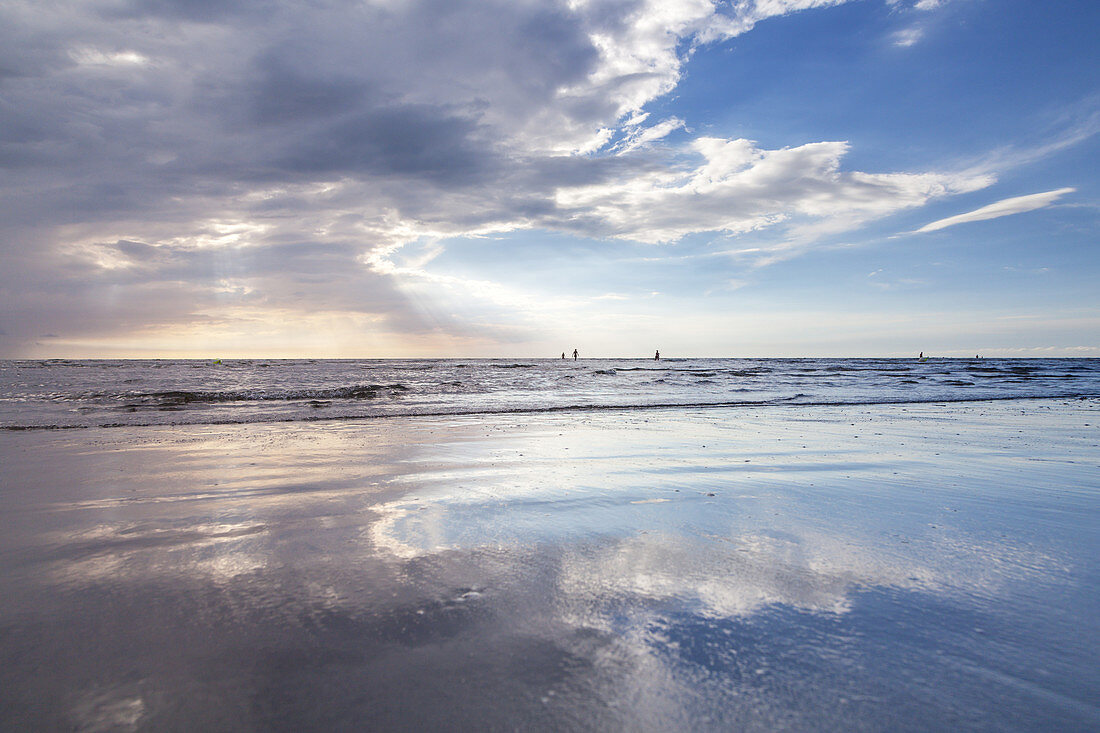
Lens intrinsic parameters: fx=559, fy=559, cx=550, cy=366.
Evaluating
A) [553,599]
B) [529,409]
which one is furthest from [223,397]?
[553,599]

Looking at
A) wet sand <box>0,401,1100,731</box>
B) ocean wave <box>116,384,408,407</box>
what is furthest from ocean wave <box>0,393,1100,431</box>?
wet sand <box>0,401,1100,731</box>

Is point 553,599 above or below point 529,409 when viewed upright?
above

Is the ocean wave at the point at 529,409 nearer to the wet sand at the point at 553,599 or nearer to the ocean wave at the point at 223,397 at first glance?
the ocean wave at the point at 223,397

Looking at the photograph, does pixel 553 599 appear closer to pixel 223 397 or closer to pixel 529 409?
pixel 529 409

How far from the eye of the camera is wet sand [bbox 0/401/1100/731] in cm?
181

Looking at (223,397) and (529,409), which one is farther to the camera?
(223,397)

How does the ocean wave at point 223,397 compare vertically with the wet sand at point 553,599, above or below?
below

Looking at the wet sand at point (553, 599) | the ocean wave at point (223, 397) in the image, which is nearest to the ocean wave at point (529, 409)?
the ocean wave at point (223, 397)

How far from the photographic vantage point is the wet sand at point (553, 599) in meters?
1.81

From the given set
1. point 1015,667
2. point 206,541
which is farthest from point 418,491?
point 1015,667

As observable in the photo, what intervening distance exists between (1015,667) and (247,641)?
2.88 meters

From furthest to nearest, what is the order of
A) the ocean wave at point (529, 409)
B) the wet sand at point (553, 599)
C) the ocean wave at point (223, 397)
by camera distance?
1. the ocean wave at point (223, 397)
2. the ocean wave at point (529, 409)
3. the wet sand at point (553, 599)

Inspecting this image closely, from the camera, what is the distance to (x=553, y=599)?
2609mm

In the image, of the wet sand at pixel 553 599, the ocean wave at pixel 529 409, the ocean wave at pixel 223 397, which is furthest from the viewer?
the ocean wave at pixel 223 397
